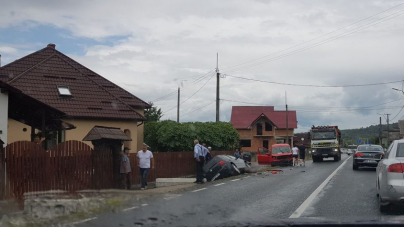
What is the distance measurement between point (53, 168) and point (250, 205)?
5779mm

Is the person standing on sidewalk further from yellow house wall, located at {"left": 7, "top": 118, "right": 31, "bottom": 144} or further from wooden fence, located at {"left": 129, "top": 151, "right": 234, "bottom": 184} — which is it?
yellow house wall, located at {"left": 7, "top": 118, "right": 31, "bottom": 144}

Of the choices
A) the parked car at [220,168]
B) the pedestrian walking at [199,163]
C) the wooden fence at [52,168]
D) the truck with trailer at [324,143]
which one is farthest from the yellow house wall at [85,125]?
the truck with trailer at [324,143]

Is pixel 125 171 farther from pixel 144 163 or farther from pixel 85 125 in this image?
pixel 85 125

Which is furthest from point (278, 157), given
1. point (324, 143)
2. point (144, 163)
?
point (144, 163)

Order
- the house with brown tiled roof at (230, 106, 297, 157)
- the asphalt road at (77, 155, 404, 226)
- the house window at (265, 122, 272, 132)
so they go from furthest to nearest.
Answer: the house window at (265, 122, 272, 132)
the house with brown tiled roof at (230, 106, 297, 157)
the asphalt road at (77, 155, 404, 226)

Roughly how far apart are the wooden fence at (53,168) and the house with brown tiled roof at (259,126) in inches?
2001

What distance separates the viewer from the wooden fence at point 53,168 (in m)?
12.0

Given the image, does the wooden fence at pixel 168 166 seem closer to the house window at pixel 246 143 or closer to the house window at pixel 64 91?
the house window at pixel 64 91

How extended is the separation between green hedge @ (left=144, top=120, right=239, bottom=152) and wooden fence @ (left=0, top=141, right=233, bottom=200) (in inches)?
619

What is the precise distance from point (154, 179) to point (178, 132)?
11.7 m

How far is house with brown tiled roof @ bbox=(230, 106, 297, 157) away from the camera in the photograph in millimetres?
67688

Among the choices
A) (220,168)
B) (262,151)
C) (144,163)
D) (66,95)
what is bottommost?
(220,168)

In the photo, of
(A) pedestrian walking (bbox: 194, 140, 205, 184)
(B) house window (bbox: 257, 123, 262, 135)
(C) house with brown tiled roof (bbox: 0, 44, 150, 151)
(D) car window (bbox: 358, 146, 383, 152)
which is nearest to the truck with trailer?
(D) car window (bbox: 358, 146, 383, 152)

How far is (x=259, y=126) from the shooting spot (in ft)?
224
